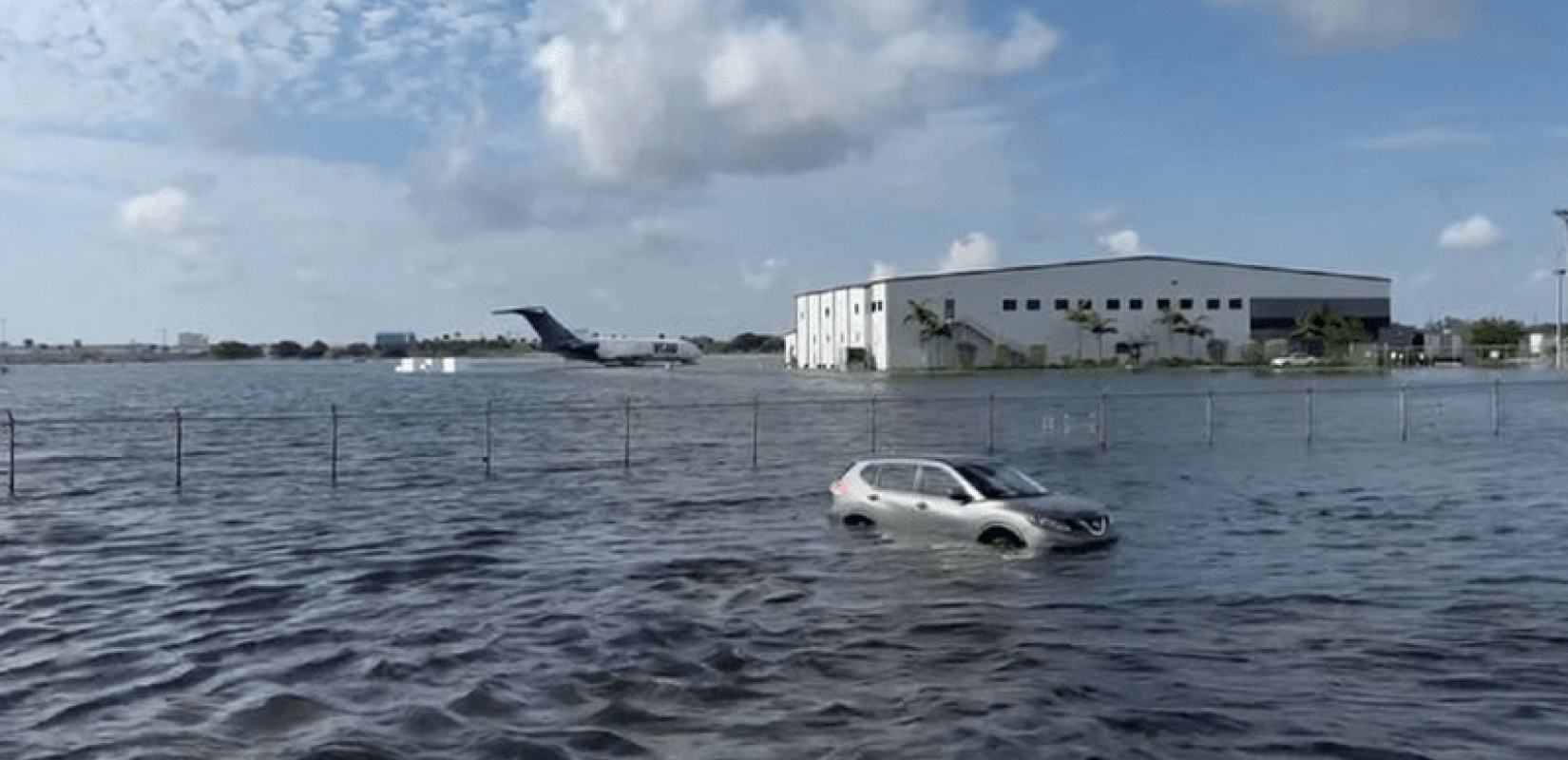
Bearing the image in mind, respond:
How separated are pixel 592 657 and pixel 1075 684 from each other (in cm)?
498

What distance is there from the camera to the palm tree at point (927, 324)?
13538cm

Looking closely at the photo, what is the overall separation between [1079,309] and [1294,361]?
19729 millimetres

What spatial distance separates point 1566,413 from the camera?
194 feet

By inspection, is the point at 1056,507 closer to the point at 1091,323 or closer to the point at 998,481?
the point at 998,481

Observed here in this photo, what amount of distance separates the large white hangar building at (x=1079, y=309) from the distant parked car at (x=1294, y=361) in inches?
198

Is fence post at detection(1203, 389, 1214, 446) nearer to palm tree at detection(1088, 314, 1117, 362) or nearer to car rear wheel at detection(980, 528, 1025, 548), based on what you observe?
car rear wheel at detection(980, 528, 1025, 548)

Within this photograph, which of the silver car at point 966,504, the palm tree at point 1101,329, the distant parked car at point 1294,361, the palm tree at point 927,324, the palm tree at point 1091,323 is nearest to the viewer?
the silver car at point 966,504

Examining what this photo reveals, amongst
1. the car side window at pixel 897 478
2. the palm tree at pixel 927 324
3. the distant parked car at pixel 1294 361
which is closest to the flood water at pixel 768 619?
the car side window at pixel 897 478

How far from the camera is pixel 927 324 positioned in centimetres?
13550

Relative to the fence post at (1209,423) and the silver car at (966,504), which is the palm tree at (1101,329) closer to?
the fence post at (1209,423)

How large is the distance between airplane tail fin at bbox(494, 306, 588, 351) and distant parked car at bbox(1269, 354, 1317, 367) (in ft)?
295

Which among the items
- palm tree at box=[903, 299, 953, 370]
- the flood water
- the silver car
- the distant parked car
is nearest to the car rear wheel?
the silver car

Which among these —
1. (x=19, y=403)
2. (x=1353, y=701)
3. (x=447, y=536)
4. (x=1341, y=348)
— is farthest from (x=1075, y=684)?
(x=1341, y=348)

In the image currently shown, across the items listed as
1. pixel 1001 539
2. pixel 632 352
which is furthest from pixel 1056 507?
pixel 632 352
